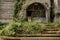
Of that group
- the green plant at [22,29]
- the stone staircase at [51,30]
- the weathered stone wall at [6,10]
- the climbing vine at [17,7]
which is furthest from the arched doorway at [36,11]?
the green plant at [22,29]

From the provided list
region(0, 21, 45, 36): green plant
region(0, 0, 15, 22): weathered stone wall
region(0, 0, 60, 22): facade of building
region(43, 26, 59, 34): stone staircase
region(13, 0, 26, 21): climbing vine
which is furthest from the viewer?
region(0, 0, 15, 22): weathered stone wall

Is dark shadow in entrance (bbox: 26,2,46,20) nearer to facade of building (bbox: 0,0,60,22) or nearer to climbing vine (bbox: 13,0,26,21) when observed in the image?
facade of building (bbox: 0,0,60,22)

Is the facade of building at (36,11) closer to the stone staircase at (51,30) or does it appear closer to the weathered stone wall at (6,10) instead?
the weathered stone wall at (6,10)

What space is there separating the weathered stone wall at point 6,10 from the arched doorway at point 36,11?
116 centimetres

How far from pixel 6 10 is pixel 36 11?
1.89 meters

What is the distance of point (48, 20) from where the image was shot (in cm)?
1180

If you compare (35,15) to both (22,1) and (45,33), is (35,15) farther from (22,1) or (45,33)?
(45,33)

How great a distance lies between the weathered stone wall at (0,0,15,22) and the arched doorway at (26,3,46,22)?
1.16 meters

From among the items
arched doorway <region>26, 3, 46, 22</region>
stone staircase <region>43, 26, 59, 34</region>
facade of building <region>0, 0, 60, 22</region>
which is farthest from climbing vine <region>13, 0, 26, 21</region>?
stone staircase <region>43, 26, 59, 34</region>

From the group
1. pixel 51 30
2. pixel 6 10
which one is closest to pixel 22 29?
pixel 51 30

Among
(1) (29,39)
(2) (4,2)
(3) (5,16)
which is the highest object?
(2) (4,2)

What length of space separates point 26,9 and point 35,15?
2.09ft

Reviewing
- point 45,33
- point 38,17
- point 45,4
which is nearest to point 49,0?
point 45,4

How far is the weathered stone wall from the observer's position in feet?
41.2
